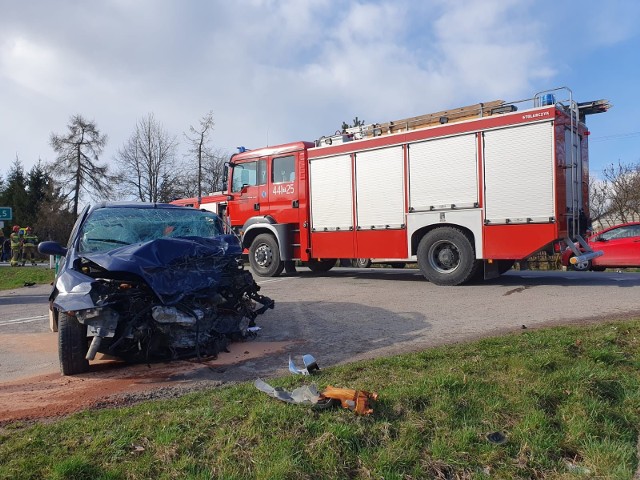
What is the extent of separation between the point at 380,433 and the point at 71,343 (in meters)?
3.21

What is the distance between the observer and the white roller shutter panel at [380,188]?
10.9 m

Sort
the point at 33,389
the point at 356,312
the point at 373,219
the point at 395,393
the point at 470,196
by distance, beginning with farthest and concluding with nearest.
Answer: the point at 373,219
the point at 470,196
the point at 356,312
the point at 33,389
the point at 395,393

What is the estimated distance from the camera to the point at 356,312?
7789mm

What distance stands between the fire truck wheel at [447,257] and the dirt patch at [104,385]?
556 cm

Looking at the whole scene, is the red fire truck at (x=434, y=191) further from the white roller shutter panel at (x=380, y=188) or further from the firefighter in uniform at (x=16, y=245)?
the firefighter in uniform at (x=16, y=245)

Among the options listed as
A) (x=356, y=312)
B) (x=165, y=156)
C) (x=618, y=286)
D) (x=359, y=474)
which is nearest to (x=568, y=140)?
(x=618, y=286)

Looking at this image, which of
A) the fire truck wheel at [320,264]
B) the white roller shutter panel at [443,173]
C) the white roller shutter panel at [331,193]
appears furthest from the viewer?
the fire truck wheel at [320,264]

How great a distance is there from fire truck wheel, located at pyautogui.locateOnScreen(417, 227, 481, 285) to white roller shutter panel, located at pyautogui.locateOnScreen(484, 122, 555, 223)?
2.43ft

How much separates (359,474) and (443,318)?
14.6ft

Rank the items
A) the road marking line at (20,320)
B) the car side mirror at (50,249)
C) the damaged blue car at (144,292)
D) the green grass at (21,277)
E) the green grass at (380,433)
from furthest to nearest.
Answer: the green grass at (21,277) < the road marking line at (20,320) < the car side mirror at (50,249) < the damaged blue car at (144,292) < the green grass at (380,433)

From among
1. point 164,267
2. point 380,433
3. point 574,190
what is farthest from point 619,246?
point 380,433

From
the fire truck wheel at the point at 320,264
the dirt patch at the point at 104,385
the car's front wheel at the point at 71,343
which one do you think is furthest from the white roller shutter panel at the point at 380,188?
the car's front wheel at the point at 71,343

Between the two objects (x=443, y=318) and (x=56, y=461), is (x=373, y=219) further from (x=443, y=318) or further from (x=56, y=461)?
(x=56, y=461)

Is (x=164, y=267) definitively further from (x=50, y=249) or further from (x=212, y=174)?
(x=212, y=174)
